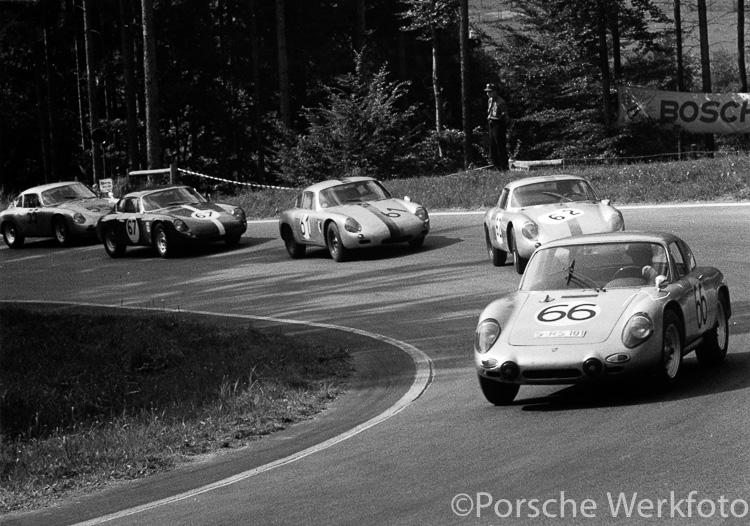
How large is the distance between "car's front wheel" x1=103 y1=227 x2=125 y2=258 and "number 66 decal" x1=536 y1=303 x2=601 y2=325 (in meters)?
17.2

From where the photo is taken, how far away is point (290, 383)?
12.0m

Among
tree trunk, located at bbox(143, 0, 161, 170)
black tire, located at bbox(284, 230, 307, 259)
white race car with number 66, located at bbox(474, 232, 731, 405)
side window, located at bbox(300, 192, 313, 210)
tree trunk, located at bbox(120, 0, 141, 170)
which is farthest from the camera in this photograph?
tree trunk, located at bbox(120, 0, 141, 170)

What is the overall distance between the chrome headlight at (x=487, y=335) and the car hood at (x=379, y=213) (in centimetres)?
1120

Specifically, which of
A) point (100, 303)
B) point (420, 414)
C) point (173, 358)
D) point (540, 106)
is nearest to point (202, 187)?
point (540, 106)

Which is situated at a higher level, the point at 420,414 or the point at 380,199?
the point at 380,199

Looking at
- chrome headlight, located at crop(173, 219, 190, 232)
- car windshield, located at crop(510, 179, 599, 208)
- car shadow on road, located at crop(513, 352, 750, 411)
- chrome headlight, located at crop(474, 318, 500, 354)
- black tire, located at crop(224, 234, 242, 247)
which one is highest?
car windshield, located at crop(510, 179, 599, 208)

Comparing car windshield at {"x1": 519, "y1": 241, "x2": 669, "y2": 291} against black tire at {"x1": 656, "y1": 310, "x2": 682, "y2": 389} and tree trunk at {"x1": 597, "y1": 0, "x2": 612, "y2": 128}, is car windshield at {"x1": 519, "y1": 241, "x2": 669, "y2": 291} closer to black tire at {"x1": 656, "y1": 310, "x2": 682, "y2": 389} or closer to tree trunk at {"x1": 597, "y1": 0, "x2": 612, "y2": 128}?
black tire at {"x1": 656, "y1": 310, "x2": 682, "y2": 389}

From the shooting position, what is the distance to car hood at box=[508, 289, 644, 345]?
9383mm

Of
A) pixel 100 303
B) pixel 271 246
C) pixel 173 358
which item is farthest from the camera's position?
pixel 271 246

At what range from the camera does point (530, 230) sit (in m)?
17.3

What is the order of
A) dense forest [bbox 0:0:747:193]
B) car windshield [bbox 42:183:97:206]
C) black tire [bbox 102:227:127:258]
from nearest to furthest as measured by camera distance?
black tire [bbox 102:227:127:258], car windshield [bbox 42:183:97:206], dense forest [bbox 0:0:747:193]

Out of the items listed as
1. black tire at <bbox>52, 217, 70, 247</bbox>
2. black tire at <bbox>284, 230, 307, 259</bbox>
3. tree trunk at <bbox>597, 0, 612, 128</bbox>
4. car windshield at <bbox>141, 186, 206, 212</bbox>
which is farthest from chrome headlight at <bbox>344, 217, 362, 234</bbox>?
tree trunk at <bbox>597, 0, 612, 128</bbox>

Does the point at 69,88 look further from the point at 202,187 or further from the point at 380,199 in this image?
the point at 380,199

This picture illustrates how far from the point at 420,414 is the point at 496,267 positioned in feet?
Answer: 30.3
